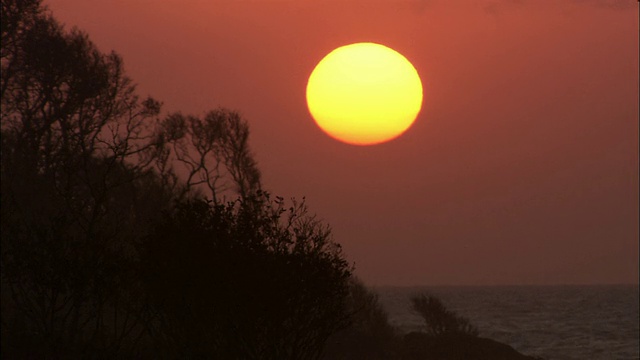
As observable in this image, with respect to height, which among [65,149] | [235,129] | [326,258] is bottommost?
[326,258]

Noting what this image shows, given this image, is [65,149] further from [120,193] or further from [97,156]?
[120,193]

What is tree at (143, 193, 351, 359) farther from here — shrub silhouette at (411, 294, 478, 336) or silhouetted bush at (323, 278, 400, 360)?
shrub silhouette at (411, 294, 478, 336)

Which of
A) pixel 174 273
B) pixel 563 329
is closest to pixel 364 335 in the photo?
pixel 174 273

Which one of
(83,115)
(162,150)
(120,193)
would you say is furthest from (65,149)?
(120,193)

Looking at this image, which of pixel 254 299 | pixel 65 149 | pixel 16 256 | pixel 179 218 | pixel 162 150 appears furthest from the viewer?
pixel 162 150

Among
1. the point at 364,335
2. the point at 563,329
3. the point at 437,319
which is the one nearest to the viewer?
the point at 364,335

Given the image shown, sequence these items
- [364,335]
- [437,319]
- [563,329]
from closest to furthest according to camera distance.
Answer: [364,335]
[437,319]
[563,329]

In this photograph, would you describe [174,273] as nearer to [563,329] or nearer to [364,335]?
[364,335]

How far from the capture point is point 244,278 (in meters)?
32.5

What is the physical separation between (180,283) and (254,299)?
9.02 ft

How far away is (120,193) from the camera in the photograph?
222ft

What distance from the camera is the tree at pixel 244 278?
32562 millimetres

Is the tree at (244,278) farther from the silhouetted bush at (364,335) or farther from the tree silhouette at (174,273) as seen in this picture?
the silhouetted bush at (364,335)

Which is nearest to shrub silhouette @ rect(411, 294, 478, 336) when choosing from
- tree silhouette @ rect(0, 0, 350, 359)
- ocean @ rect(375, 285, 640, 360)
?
ocean @ rect(375, 285, 640, 360)
